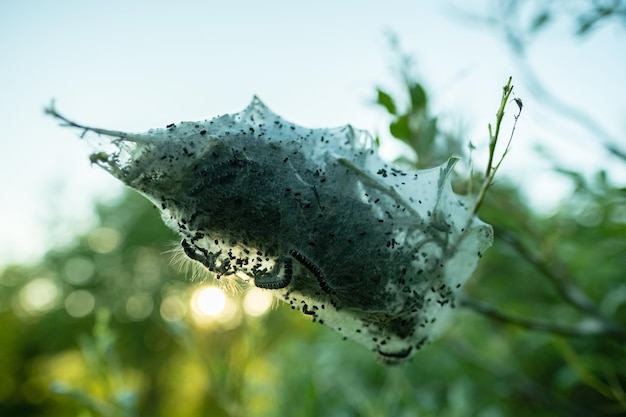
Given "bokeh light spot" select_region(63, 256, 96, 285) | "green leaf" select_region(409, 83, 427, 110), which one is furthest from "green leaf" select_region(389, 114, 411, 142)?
"bokeh light spot" select_region(63, 256, 96, 285)

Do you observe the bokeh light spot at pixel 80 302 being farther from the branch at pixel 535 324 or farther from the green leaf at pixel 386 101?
the green leaf at pixel 386 101

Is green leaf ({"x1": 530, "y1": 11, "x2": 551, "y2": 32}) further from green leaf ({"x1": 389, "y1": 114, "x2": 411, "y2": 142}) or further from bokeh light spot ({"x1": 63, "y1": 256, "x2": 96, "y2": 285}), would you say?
bokeh light spot ({"x1": 63, "y1": 256, "x2": 96, "y2": 285})

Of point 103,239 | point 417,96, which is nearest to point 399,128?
point 417,96

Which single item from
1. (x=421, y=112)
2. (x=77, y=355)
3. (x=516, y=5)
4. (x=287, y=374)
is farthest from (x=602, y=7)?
(x=77, y=355)

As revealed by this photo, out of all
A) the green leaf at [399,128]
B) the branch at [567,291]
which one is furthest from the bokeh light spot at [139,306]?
the green leaf at [399,128]

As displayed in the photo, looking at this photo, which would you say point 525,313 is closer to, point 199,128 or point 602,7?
point 602,7

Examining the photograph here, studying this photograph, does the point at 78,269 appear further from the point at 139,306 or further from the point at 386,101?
the point at 386,101
